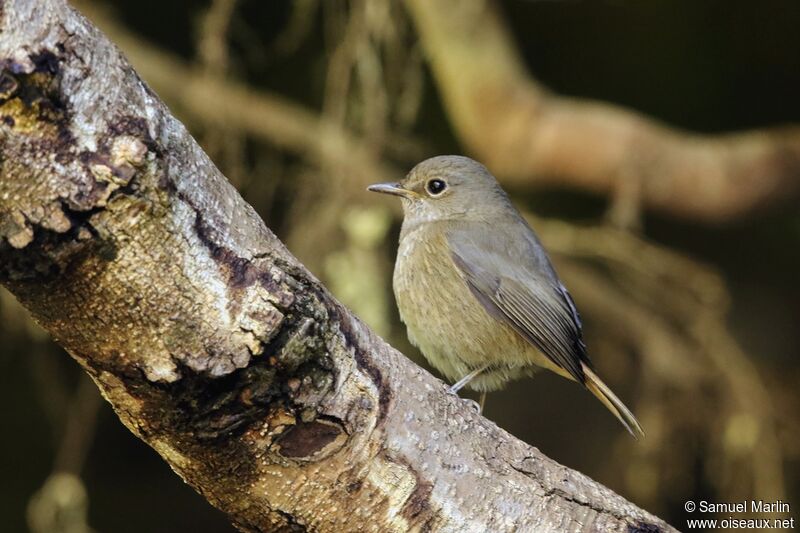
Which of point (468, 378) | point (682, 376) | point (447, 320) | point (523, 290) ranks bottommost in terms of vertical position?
point (468, 378)

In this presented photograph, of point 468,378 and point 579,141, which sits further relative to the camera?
point 579,141

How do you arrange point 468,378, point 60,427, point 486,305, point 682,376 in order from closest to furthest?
point 468,378 → point 486,305 → point 682,376 → point 60,427

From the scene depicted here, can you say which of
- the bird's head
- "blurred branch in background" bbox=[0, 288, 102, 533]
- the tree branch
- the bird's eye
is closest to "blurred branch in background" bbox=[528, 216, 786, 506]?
the tree branch

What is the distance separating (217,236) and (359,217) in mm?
3457

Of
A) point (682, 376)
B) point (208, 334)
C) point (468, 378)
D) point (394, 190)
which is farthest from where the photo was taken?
point (682, 376)

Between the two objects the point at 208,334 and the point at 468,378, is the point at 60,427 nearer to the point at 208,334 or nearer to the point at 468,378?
the point at 468,378

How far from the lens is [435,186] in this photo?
442 centimetres

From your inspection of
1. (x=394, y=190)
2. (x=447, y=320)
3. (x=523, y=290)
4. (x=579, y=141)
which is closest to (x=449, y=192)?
(x=394, y=190)

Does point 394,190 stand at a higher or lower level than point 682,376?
lower

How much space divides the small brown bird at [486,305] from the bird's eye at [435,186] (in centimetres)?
12

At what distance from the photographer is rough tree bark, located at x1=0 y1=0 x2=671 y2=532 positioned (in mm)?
1521

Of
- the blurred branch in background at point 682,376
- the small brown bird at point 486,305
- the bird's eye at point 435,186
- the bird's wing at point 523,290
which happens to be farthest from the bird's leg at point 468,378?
the blurred branch in background at point 682,376

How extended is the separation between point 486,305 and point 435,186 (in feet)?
2.33

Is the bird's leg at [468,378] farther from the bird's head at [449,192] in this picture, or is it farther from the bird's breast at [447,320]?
the bird's head at [449,192]
